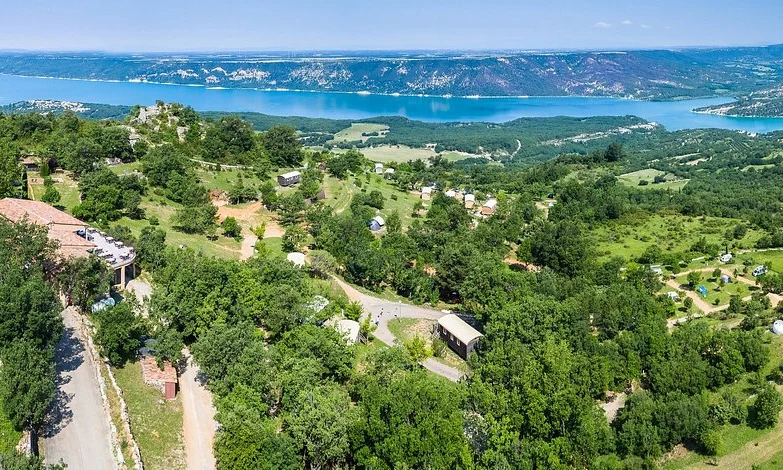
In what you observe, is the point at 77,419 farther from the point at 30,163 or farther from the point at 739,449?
the point at 30,163

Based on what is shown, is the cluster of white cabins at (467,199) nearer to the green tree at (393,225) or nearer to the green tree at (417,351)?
the green tree at (393,225)

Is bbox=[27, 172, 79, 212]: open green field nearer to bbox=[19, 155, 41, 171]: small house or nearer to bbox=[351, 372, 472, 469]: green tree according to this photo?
bbox=[19, 155, 41, 171]: small house

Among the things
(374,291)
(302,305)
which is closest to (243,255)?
(374,291)

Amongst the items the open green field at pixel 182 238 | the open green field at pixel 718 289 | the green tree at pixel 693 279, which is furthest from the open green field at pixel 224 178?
the open green field at pixel 718 289

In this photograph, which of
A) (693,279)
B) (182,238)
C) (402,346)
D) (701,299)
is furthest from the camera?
(693,279)

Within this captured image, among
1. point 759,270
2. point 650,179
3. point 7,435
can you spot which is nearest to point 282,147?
point 759,270

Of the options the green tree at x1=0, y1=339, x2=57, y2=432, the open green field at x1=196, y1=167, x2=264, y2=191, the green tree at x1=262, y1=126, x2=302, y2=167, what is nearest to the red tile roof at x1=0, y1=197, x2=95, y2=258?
the green tree at x1=0, y1=339, x2=57, y2=432

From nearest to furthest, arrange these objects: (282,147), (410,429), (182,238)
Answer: (410,429), (182,238), (282,147)

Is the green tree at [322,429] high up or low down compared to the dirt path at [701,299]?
up
